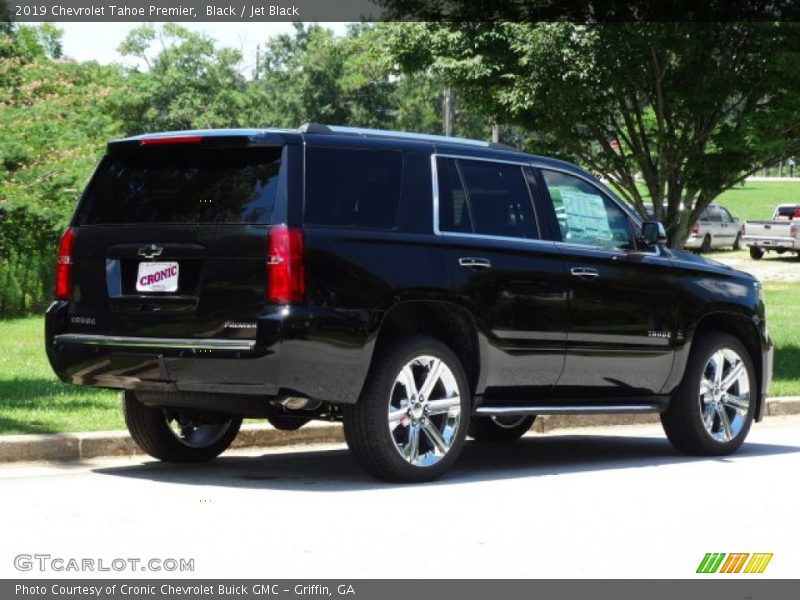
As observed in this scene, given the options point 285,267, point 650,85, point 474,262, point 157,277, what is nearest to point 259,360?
point 285,267

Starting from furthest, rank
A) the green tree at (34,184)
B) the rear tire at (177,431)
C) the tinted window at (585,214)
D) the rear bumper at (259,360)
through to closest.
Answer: the green tree at (34,184), the tinted window at (585,214), the rear tire at (177,431), the rear bumper at (259,360)

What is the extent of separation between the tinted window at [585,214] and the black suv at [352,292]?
2 centimetres

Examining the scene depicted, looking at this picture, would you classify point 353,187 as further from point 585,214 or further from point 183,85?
point 183,85

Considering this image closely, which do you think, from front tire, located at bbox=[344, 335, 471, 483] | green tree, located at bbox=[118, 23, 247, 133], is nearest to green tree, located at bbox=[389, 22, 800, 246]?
front tire, located at bbox=[344, 335, 471, 483]

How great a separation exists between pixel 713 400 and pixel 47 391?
5682mm

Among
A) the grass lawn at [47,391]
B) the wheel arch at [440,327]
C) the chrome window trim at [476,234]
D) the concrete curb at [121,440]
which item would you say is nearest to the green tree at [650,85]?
the grass lawn at [47,391]

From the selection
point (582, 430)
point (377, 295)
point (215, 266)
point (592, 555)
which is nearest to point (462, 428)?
point (377, 295)

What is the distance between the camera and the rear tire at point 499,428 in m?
11.6

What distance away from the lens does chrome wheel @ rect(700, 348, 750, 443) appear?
35.6 ft

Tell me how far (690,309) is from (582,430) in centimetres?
246

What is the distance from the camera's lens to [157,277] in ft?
28.6

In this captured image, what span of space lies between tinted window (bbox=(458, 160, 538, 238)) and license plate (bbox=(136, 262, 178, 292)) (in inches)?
76.3

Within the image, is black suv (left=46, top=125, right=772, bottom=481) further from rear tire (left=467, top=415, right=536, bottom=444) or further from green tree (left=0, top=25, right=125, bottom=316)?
green tree (left=0, top=25, right=125, bottom=316)

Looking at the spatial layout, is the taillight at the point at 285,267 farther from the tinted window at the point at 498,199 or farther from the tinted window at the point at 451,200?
the tinted window at the point at 498,199
